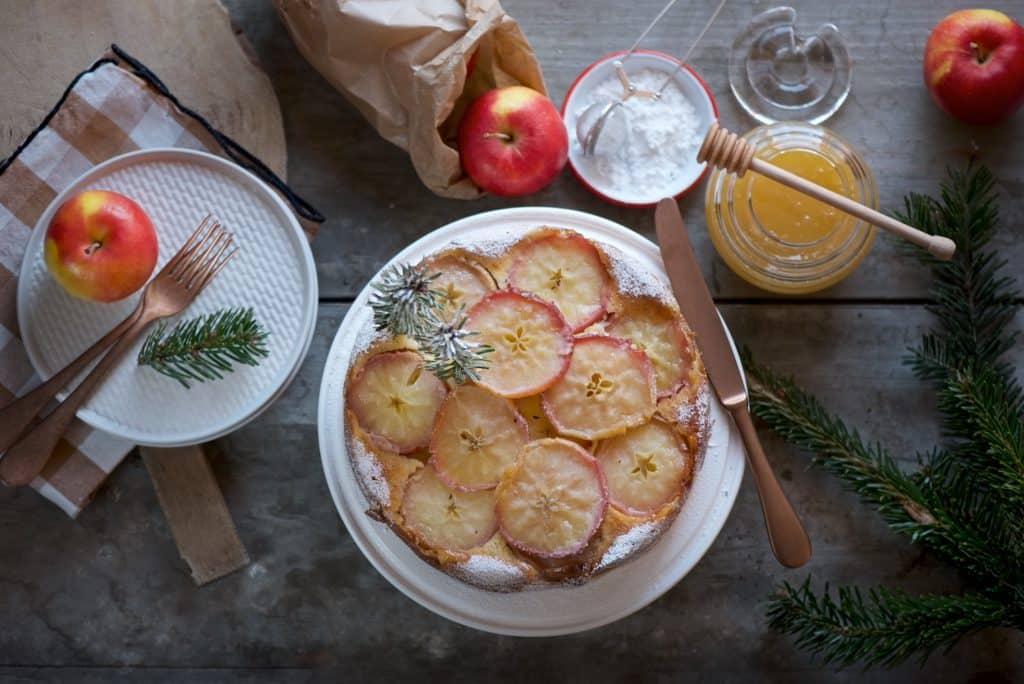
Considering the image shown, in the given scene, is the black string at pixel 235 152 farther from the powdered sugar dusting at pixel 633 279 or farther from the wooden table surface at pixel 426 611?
the powdered sugar dusting at pixel 633 279

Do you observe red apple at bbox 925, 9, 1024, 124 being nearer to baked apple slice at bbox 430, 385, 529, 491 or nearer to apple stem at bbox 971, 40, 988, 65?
apple stem at bbox 971, 40, 988, 65

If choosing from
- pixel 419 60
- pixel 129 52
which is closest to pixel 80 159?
pixel 129 52

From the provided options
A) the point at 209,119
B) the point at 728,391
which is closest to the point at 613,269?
the point at 728,391

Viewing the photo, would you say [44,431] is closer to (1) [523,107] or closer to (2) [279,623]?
(2) [279,623]

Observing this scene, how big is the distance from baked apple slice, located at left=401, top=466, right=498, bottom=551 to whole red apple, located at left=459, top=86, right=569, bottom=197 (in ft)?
1.75

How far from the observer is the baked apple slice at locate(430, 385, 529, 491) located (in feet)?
4.04

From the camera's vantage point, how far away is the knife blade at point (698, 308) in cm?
136

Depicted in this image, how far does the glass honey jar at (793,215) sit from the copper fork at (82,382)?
86 cm

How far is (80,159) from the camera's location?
5.14ft

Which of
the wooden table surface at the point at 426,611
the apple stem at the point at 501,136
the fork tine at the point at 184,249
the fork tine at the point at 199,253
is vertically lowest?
the wooden table surface at the point at 426,611

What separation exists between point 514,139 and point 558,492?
61cm

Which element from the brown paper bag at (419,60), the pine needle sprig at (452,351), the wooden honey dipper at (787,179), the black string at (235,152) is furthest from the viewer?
the black string at (235,152)

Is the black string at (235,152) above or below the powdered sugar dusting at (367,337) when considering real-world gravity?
above

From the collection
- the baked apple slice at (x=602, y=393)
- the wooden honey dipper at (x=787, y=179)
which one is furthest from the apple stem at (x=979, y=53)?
the baked apple slice at (x=602, y=393)
